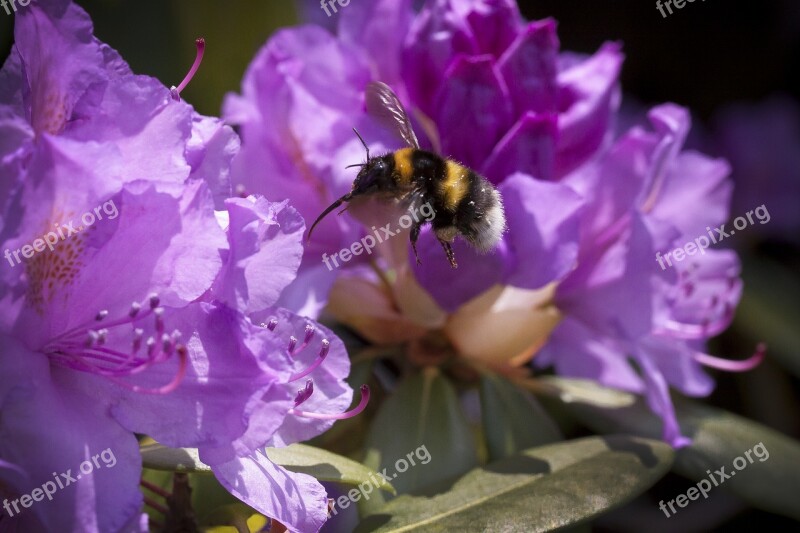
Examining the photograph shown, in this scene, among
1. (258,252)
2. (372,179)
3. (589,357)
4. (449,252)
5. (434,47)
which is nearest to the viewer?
(258,252)

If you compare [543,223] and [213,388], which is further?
[543,223]

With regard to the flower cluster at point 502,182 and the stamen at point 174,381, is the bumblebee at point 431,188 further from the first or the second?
the stamen at point 174,381

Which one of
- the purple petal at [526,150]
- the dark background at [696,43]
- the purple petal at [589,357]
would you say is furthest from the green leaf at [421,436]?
the dark background at [696,43]

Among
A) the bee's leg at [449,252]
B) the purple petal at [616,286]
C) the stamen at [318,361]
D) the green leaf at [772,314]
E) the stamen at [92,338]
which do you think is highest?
the stamen at [92,338]

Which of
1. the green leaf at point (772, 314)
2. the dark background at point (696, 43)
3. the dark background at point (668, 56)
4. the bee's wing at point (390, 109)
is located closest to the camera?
the bee's wing at point (390, 109)

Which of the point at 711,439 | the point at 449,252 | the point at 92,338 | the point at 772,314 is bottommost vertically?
the point at 772,314

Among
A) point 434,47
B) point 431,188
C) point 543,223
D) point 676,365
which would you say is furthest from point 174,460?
point 676,365

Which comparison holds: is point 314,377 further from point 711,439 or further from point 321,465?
point 711,439
